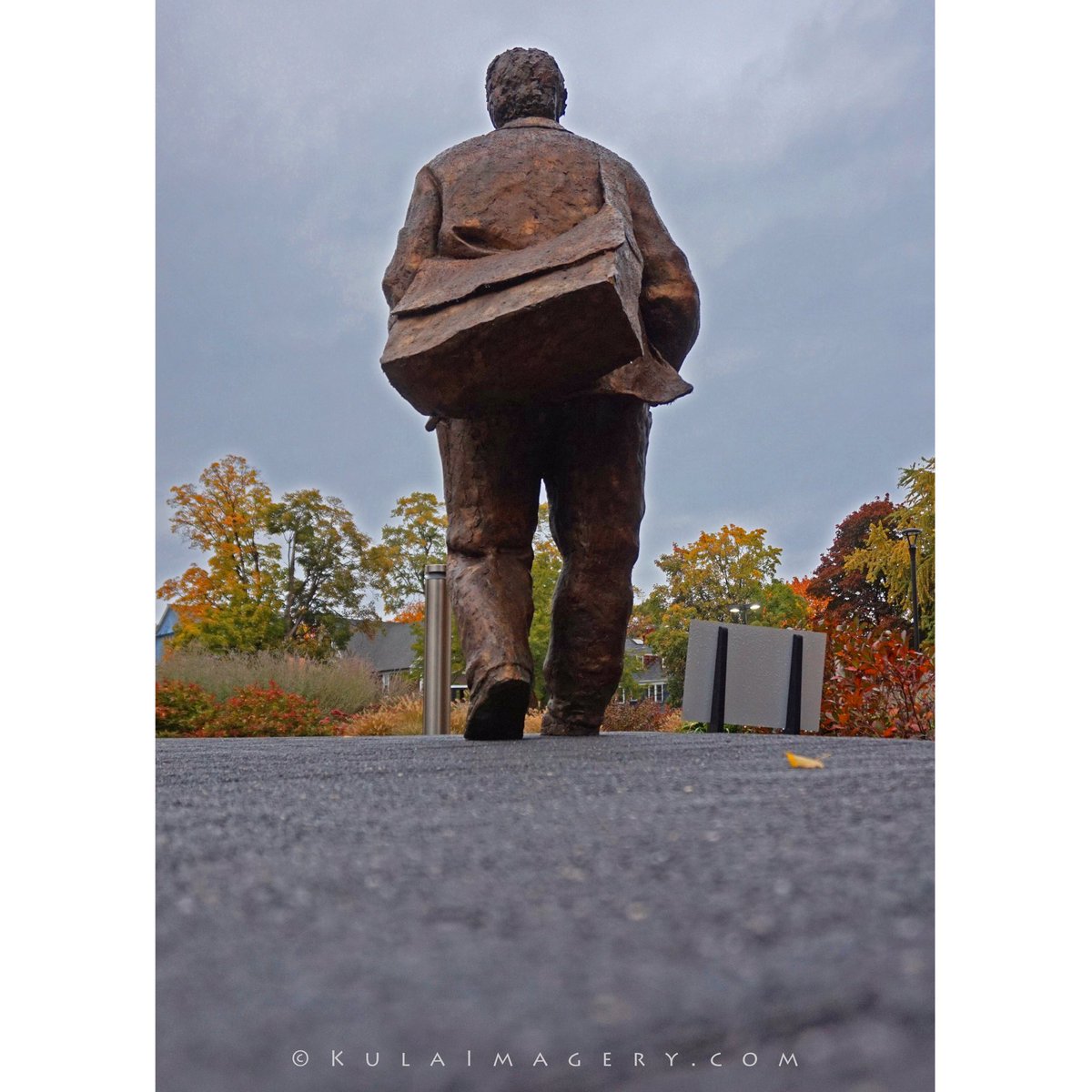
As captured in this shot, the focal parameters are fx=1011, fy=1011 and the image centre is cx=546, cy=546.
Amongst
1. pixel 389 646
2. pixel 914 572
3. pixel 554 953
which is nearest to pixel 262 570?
pixel 389 646

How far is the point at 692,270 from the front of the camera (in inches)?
103

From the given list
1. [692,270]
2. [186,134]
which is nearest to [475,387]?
[692,270]

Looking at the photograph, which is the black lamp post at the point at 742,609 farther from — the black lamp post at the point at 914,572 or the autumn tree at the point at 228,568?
the autumn tree at the point at 228,568

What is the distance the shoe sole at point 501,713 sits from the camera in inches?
86.7

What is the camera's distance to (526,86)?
A: 2.76 metres

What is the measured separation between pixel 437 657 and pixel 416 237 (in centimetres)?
318

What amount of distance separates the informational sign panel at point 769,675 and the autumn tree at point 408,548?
10017mm

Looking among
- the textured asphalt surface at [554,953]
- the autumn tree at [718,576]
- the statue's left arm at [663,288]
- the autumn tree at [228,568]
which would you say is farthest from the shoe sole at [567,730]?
the autumn tree at [718,576]

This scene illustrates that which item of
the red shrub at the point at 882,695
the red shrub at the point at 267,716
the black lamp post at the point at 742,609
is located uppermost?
the black lamp post at the point at 742,609

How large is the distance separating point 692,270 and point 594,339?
0.76 meters

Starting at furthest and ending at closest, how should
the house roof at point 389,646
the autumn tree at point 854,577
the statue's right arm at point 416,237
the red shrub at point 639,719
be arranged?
the autumn tree at point 854,577 < the house roof at point 389,646 < the red shrub at point 639,719 < the statue's right arm at point 416,237

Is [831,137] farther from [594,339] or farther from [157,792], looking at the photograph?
[157,792]

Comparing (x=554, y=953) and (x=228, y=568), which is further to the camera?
(x=228, y=568)

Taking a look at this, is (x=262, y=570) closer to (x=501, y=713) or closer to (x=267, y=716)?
(x=267, y=716)
